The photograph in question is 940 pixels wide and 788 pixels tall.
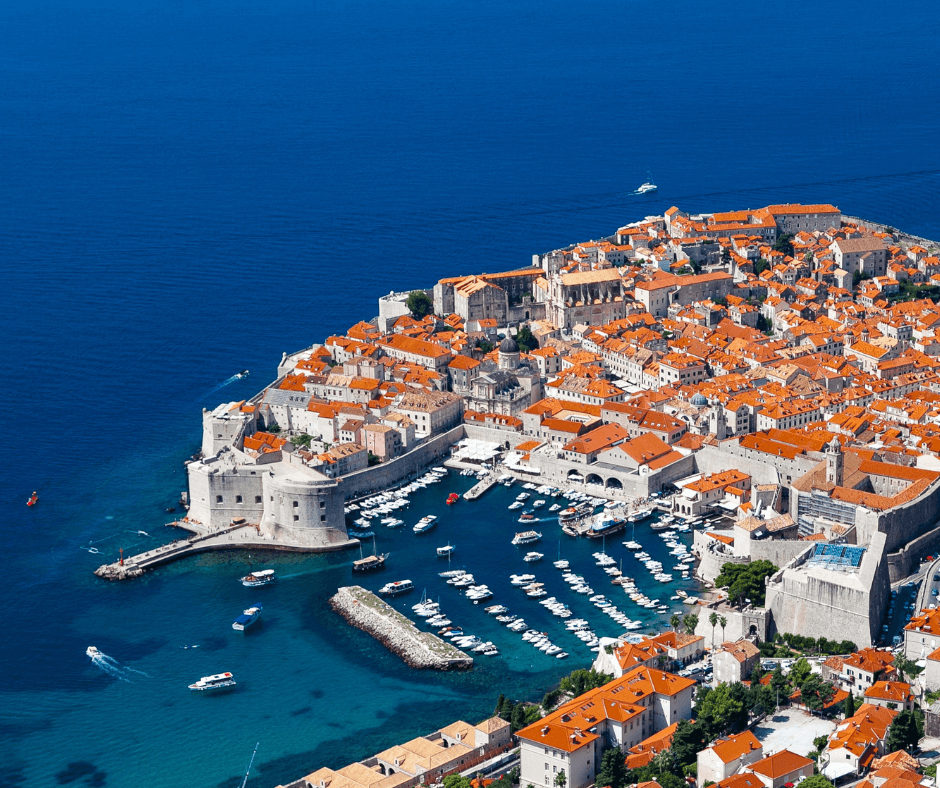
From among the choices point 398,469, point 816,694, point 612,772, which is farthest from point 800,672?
point 398,469

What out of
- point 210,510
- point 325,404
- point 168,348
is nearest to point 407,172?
point 168,348

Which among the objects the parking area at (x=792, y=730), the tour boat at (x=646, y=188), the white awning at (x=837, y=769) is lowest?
the parking area at (x=792, y=730)

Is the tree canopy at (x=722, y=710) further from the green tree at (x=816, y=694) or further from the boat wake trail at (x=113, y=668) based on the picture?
the boat wake trail at (x=113, y=668)

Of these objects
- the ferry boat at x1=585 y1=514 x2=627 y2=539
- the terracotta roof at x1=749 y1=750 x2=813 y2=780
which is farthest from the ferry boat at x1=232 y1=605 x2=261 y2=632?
the terracotta roof at x1=749 y1=750 x2=813 y2=780

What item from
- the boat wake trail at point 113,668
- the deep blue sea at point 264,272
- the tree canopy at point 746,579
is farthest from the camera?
the tree canopy at point 746,579

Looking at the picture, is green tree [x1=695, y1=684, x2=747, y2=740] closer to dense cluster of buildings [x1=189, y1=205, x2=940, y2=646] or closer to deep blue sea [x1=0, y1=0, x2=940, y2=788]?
dense cluster of buildings [x1=189, y1=205, x2=940, y2=646]

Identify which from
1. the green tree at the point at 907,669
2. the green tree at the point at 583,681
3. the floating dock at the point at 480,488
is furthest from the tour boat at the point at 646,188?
the green tree at the point at 583,681

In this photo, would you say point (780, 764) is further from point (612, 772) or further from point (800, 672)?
point (800, 672)
